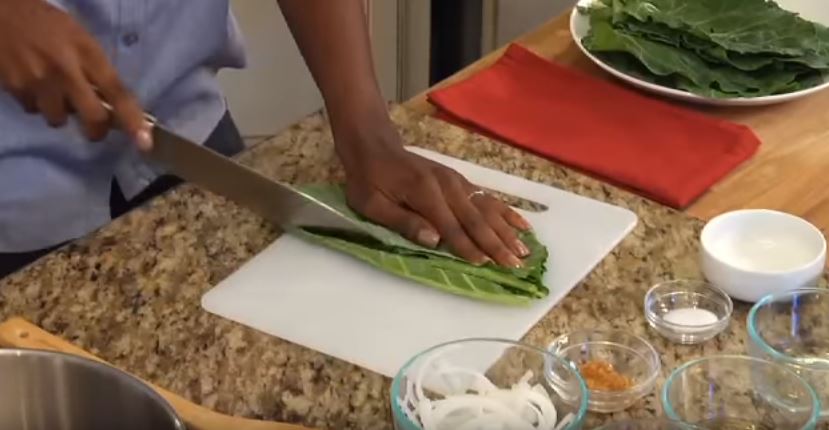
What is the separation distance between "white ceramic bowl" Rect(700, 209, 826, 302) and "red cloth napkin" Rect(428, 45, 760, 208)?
95 millimetres

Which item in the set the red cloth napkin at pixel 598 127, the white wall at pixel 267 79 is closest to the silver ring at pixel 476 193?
the red cloth napkin at pixel 598 127

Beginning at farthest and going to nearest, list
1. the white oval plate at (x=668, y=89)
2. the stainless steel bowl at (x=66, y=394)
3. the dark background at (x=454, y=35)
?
the dark background at (x=454, y=35)
the white oval plate at (x=668, y=89)
the stainless steel bowl at (x=66, y=394)

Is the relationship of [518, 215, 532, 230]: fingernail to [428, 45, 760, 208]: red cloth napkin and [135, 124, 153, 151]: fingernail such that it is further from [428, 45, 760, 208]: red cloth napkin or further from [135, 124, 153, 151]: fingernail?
[135, 124, 153, 151]: fingernail

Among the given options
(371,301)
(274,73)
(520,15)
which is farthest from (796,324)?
(274,73)

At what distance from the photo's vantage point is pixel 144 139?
954 mm

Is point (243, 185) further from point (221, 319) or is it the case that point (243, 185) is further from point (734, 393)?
point (734, 393)

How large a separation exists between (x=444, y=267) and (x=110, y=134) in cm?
A: 38

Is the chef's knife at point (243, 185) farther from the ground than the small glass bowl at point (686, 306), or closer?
farther from the ground

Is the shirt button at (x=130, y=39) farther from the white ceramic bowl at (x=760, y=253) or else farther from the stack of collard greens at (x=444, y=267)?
the white ceramic bowl at (x=760, y=253)

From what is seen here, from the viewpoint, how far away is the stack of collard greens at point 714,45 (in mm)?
1277

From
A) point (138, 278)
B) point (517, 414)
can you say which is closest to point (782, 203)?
point (517, 414)

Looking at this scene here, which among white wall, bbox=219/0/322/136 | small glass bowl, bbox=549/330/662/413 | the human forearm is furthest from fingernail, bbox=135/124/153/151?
white wall, bbox=219/0/322/136

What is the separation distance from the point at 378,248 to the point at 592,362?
203 millimetres

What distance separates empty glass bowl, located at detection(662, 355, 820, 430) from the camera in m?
0.86
